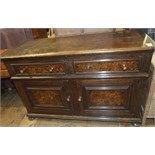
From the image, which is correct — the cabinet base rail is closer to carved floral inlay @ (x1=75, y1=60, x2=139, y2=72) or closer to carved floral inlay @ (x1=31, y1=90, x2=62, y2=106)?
carved floral inlay @ (x1=31, y1=90, x2=62, y2=106)

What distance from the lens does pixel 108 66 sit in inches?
45.7

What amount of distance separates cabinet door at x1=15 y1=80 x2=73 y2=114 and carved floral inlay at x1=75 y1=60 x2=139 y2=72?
0.18 metres

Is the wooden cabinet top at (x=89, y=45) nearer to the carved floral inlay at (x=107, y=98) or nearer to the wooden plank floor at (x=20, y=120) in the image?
the carved floral inlay at (x=107, y=98)

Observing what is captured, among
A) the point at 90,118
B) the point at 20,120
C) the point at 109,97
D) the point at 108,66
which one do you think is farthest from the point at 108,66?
the point at 20,120

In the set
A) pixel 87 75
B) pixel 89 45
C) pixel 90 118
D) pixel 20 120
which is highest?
pixel 89 45

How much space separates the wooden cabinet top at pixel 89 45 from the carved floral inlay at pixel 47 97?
0.34m

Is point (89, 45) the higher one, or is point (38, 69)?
point (89, 45)

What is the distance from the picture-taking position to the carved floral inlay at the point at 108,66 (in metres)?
1.13

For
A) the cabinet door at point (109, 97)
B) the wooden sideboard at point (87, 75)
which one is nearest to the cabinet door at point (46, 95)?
the wooden sideboard at point (87, 75)

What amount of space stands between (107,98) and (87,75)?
9.9 inches

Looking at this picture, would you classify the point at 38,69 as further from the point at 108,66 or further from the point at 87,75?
the point at 108,66

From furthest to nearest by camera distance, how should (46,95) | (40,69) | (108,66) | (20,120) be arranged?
1. (20,120)
2. (46,95)
3. (40,69)
4. (108,66)

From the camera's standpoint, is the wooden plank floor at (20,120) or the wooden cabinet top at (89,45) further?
the wooden plank floor at (20,120)

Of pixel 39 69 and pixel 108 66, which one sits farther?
pixel 39 69
